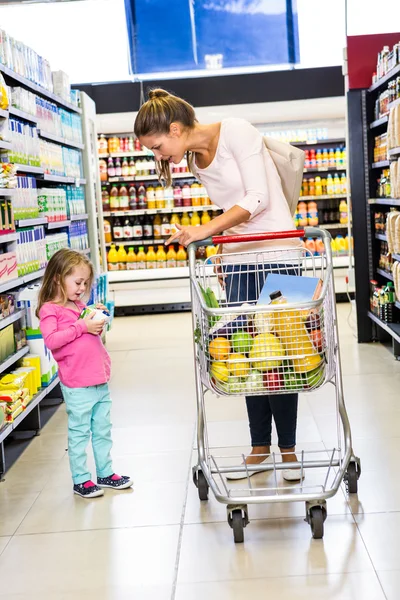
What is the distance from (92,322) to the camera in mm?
3482

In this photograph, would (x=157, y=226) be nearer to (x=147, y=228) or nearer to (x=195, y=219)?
(x=147, y=228)

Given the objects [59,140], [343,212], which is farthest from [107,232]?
[59,140]

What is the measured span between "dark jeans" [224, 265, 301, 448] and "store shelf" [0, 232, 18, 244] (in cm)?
136

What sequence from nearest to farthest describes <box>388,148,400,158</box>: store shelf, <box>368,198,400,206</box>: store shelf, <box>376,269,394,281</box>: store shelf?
<box>388,148,400,158</box>: store shelf, <box>368,198,400,206</box>: store shelf, <box>376,269,394,281</box>: store shelf

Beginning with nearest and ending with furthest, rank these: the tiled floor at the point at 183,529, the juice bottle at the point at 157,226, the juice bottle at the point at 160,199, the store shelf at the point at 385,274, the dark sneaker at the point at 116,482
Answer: the tiled floor at the point at 183,529 < the dark sneaker at the point at 116,482 < the store shelf at the point at 385,274 < the juice bottle at the point at 160,199 < the juice bottle at the point at 157,226

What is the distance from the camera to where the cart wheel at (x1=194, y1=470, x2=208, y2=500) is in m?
3.35

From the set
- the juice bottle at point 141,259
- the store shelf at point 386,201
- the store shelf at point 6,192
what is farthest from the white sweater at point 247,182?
the juice bottle at point 141,259

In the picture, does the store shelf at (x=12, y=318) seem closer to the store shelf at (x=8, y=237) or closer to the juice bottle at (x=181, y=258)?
the store shelf at (x=8, y=237)

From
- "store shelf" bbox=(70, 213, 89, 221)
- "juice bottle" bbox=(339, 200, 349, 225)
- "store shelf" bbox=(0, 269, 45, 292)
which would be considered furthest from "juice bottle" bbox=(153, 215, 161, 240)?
"store shelf" bbox=(0, 269, 45, 292)

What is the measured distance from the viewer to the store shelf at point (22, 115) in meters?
4.69

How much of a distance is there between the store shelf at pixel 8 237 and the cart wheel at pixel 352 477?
2.15 metres

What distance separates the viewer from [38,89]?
217 inches

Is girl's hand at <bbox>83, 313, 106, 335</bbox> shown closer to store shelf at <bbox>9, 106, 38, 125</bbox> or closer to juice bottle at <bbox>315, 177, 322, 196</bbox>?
store shelf at <bbox>9, 106, 38, 125</bbox>

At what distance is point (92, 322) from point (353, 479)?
127 cm
